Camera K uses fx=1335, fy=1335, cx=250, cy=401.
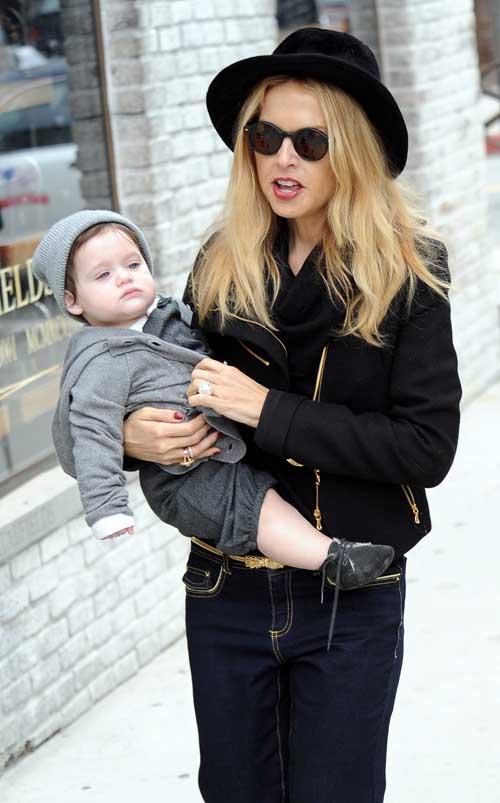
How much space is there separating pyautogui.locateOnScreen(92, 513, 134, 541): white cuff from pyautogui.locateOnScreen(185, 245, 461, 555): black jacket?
28cm

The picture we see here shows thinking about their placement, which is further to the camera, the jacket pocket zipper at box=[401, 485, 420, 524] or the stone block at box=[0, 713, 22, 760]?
the stone block at box=[0, 713, 22, 760]

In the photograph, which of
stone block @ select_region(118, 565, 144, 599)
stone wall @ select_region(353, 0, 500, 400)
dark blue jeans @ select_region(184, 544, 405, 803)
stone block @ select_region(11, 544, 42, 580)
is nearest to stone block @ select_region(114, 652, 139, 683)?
stone block @ select_region(118, 565, 144, 599)

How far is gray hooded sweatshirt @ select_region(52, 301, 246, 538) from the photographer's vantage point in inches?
95.8

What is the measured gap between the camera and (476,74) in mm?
7930

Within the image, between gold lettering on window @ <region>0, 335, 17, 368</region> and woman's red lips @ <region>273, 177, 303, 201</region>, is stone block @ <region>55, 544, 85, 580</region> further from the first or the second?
woman's red lips @ <region>273, 177, 303, 201</region>

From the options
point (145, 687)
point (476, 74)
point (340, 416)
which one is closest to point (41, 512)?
point (145, 687)

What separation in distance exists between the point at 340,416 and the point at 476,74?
235 inches

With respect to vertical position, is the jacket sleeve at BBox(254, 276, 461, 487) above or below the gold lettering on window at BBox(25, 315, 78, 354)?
above

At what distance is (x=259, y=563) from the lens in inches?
100

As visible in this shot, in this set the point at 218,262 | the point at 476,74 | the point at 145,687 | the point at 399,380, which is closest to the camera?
the point at 399,380

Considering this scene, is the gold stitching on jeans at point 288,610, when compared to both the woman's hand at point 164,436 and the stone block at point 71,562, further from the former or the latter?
Answer: the stone block at point 71,562

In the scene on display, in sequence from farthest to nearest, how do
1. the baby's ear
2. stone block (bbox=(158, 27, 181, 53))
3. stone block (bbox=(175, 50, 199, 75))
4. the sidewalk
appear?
stone block (bbox=(175, 50, 199, 75))
stone block (bbox=(158, 27, 181, 53))
the sidewalk
the baby's ear

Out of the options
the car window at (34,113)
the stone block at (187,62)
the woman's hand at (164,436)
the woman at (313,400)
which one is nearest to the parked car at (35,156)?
the car window at (34,113)

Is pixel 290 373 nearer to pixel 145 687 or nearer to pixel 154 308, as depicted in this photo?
pixel 154 308
